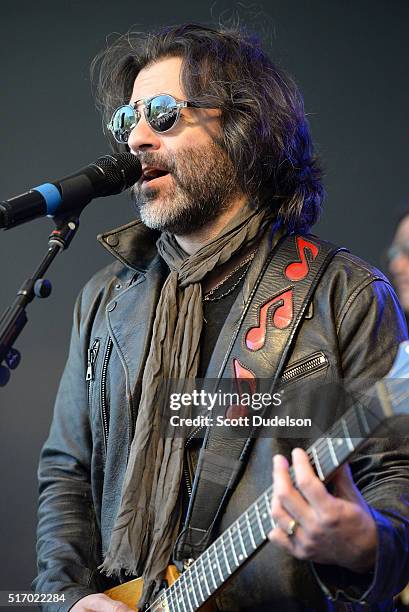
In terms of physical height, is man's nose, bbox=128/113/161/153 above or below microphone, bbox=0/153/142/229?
above

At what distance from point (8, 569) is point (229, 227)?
4.62 ft

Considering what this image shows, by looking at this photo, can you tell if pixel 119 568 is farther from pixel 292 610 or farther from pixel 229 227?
pixel 229 227

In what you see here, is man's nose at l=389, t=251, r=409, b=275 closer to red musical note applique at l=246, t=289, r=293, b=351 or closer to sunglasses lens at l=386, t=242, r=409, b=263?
sunglasses lens at l=386, t=242, r=409, b=263

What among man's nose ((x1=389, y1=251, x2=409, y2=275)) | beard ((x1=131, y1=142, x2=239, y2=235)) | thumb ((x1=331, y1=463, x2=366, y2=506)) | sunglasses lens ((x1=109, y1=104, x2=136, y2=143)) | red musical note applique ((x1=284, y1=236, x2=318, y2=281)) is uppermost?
sunglasses lens ((x1=109, y1=104, x2=136, y2=143))

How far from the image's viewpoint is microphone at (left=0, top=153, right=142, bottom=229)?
5.25ft

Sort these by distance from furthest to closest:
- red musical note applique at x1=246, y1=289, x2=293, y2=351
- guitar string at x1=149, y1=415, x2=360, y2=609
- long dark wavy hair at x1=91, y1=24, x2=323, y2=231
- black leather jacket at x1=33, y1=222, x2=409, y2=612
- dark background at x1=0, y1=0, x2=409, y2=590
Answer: dark background at x1=0, y1=0, x2=409, y2=590, long dark wavy hair at x1=91, y1=24, x2=323, y2=231, red musical note applique at x1=246, y1=289, x2=293, y2=351, black leather jacket at x1=33, y1=222, x2=409, y2=612, guitar string at x1=149, y1=415, x2=360, y2=609

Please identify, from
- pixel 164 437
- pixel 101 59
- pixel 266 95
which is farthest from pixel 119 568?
pixel 101 59

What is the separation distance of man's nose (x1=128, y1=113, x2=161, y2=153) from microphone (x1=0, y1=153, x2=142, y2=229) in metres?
0.16

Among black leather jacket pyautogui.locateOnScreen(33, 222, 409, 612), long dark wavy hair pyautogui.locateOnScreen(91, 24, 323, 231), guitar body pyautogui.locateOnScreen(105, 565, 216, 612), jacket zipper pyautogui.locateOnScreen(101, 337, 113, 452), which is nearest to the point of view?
black leather jacket pyautogui.locateOnScreen(33, 222, 409, 612)

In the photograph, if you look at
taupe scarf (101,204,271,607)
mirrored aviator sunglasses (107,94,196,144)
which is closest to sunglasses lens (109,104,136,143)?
mirrored aviator sunglasses (107,94,196,144)

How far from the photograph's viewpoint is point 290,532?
1381 millimetres

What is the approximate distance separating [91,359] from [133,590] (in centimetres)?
59

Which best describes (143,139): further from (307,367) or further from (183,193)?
(307,367)

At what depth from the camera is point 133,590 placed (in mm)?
1888
